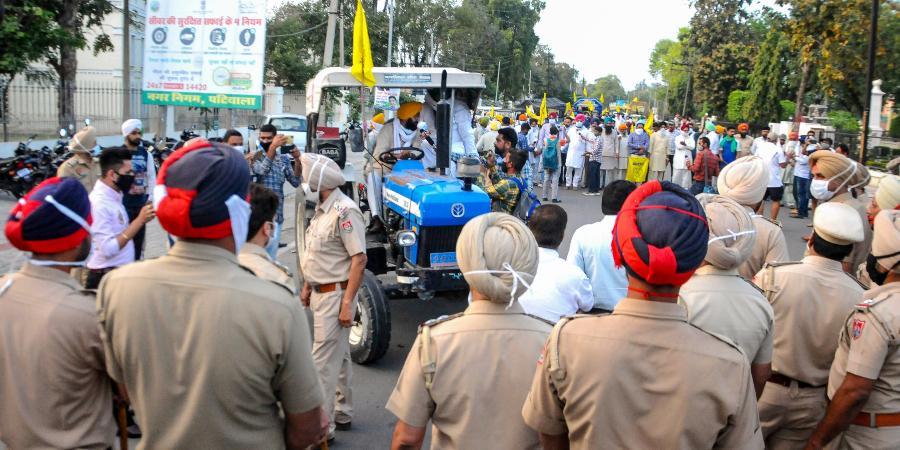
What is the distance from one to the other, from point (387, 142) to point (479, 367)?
5712 millimetres

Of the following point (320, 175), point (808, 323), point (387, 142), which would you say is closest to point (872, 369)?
point (808, 323)

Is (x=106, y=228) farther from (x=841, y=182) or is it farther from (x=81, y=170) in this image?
(x=841, y=182)

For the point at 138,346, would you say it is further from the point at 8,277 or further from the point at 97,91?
the point at 97,91

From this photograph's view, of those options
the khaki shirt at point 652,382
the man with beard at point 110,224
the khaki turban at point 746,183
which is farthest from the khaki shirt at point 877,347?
the man with beard at point 110,224

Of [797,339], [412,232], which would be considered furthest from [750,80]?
[797,339]

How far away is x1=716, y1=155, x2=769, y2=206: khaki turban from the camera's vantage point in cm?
484

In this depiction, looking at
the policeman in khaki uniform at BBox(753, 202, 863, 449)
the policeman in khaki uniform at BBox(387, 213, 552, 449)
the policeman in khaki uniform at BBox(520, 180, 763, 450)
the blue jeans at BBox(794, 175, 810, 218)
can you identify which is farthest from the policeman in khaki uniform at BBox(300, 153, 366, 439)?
the blue jeans at BBox(794, 175, 810, 218)

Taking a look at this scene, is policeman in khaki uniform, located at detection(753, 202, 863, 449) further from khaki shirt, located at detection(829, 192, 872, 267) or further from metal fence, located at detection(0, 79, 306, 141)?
metal fence, located at detection(0, 79, 306, 141)

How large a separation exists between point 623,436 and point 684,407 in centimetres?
20

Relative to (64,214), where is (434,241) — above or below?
below

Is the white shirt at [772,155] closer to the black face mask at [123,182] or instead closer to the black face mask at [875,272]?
the black face mask at [875,272]

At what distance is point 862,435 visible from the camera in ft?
10.2

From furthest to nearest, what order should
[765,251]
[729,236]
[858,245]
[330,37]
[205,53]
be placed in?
1. [330,37]
2. [205,53]
3. [858,245]
4. [765,251]
5. [729,236]

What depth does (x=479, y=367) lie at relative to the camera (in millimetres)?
2627
